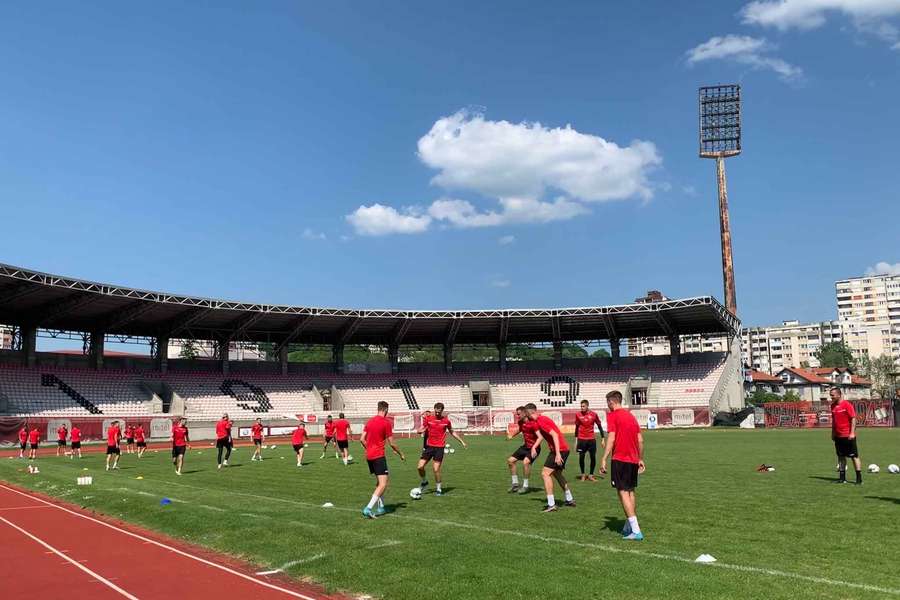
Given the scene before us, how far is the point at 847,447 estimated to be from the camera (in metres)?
14.7

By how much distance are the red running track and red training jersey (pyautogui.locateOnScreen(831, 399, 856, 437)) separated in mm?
12451

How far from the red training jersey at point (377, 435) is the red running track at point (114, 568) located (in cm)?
313

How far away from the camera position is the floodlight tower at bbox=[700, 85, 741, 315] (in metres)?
73.8

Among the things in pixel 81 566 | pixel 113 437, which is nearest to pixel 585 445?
pixel 81 566

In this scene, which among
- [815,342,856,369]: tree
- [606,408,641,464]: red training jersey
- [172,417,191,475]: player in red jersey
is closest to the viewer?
[606,408,641,464]: red training jersey

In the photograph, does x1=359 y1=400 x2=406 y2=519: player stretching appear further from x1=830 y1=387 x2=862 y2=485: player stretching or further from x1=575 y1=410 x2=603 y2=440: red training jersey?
x1=830 y1=387 x2=862 y2=485: player stretching

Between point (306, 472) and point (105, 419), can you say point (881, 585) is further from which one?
point (105, 419)

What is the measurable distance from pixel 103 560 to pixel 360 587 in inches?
186

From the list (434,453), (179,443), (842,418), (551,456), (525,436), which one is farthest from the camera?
(179,443)

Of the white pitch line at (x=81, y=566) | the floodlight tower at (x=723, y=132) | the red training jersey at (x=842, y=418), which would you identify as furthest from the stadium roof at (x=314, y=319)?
the red training jersey at (x=842, y=418)

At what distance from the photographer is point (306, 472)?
72.1 feet

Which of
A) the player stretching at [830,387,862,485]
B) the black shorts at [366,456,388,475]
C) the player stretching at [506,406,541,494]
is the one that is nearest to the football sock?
the player stretching at [506,406,541,494]

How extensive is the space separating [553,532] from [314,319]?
5288cm

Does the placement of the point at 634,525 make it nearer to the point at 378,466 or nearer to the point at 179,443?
the point at 378,466
